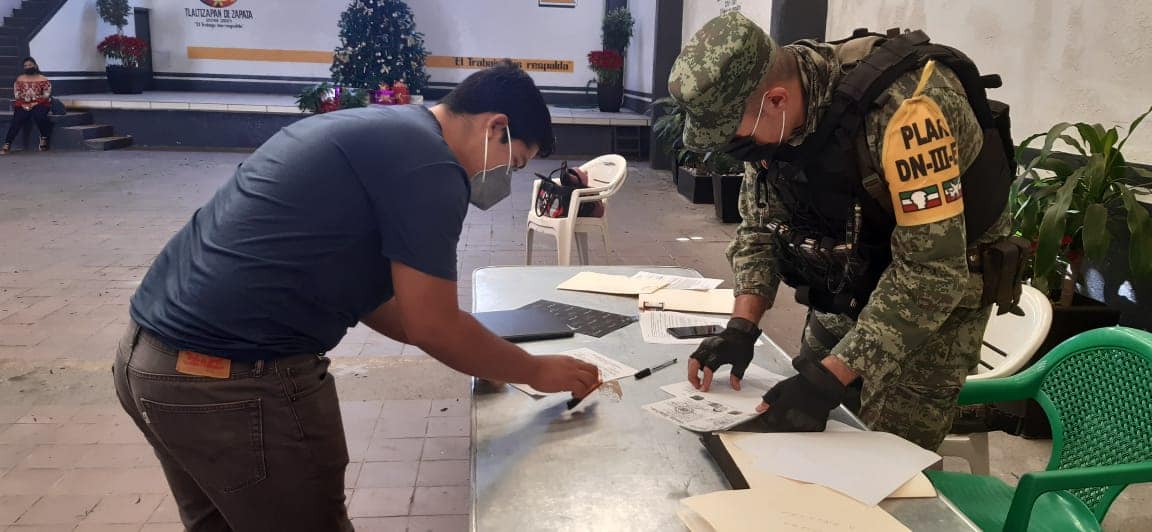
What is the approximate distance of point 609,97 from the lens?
10.4m

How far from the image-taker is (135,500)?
2213 millimetres

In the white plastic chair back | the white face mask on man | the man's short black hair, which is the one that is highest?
the man's short black hair

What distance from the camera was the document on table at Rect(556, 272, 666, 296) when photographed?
7.02 ft

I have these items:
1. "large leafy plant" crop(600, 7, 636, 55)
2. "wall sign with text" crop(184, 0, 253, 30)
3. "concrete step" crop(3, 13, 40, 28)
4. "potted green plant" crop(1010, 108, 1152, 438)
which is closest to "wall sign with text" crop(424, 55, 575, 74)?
"large leafy plant" crop(600, 7, 636, 55)

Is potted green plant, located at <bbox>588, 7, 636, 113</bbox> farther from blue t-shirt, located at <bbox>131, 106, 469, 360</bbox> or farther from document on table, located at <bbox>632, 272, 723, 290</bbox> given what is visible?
blue t-shirt, located at <bbox>131, 106, 469, 360</bbox>

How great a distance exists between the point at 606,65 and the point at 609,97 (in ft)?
1.39

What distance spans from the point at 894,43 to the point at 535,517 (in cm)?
98

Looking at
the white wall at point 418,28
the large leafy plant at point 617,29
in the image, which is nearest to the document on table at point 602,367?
the large leafy plant at point 617,29

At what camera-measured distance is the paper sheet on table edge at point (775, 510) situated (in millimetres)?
992

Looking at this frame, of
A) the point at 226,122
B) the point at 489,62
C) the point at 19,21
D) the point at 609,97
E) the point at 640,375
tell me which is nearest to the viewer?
the point at 640,375

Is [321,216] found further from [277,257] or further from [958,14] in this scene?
[958,14]

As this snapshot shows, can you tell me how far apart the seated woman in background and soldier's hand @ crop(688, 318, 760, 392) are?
9925mm

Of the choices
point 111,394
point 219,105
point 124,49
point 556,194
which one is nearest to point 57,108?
point 124,49

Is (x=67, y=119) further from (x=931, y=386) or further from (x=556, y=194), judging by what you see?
(x=931, y=386)
